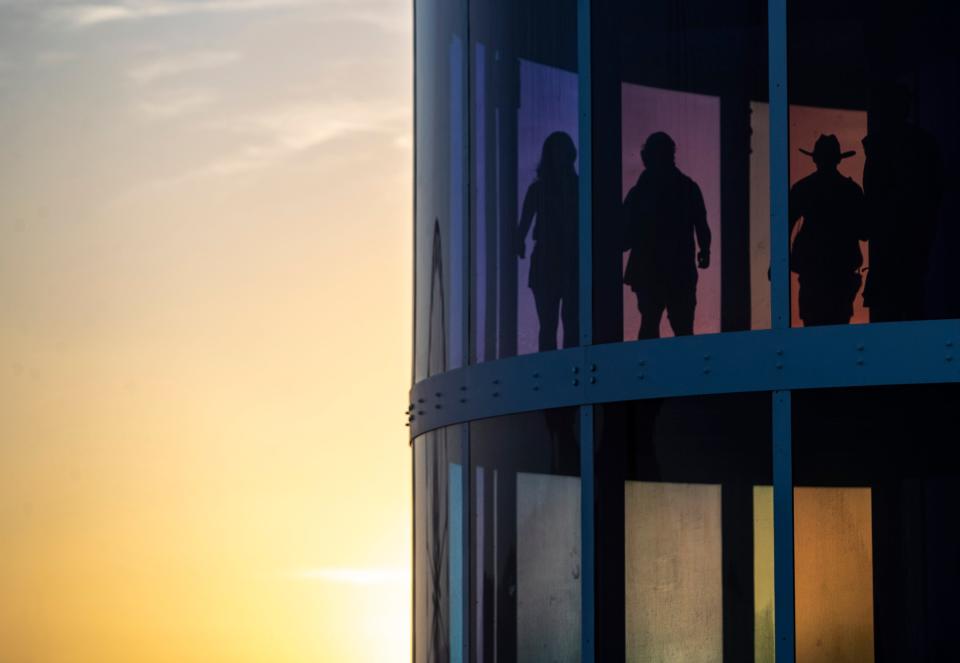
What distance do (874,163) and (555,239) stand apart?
2111 mm

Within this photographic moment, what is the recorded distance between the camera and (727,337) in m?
10.3

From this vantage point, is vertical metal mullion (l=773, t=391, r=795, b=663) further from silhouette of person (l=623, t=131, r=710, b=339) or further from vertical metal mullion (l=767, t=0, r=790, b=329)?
silhouette of person (l=623, t=131, r=710, b=339)

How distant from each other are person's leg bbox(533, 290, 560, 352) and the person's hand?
1.08 metres

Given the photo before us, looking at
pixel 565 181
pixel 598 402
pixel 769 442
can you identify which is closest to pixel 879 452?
pixel 769 442

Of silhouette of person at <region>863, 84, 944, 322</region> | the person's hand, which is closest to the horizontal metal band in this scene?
silhouette of person at <region>863, 84, 944, 322</region>

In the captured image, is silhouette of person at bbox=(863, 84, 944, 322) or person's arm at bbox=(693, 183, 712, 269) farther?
person's arm at bbox=(693, 183, 712, 269)

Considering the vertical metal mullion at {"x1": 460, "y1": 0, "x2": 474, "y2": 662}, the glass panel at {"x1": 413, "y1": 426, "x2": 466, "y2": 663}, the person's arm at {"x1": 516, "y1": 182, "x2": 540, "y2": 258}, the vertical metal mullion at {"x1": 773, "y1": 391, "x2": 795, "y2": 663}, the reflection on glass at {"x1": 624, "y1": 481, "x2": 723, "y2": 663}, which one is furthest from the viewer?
the glass panel at {"x1": 413, "y1": 426, "x2": 466, "y2": 663}

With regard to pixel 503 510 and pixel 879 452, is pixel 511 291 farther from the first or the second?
pixel 879 452

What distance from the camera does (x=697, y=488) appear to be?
33.7 feet

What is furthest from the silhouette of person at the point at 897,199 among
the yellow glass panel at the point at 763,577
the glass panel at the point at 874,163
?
the yellow glass panel at the point at 763,577

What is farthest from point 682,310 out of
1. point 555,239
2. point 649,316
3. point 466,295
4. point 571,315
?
point 466,295

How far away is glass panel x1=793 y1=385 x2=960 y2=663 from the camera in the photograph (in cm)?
983

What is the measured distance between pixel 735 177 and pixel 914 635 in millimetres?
2695

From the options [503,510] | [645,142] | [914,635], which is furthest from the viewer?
[503,510]
